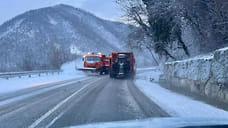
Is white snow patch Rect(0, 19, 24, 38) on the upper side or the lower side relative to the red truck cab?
upper

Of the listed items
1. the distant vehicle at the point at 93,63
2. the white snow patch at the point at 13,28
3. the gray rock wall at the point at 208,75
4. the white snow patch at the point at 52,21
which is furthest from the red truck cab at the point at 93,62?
the white snow patch at the point at 52,21

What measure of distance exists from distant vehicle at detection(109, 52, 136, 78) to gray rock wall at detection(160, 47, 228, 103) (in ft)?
47.3

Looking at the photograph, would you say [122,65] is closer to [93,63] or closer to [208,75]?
[93,63]

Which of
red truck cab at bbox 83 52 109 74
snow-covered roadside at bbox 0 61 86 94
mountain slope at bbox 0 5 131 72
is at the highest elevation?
mountain slope at bbox 0 5 131 72

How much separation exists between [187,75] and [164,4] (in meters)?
10.2

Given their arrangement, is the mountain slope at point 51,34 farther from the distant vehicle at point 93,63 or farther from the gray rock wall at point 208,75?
the gray rock wall at point 208,75

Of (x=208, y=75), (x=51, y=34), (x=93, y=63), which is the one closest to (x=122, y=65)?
(x=93, y=63)

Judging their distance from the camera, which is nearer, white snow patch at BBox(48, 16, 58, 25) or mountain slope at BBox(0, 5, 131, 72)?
mountain slope at BBox(0, 5, 131, 72)

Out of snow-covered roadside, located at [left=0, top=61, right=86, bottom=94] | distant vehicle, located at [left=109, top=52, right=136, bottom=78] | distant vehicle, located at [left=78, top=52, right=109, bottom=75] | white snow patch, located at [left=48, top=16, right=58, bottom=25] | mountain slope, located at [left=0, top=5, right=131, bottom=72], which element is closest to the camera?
snow-covered roadside, located at [left=0, top=61, right=86, bottom=94]

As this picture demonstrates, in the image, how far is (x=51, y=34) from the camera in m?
125

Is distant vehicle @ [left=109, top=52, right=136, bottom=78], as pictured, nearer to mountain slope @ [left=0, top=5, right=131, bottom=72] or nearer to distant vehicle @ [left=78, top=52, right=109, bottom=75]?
distant vehicle @ [left=78, top=52, right=109, bottom=75]

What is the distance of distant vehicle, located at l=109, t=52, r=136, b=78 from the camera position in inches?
1104

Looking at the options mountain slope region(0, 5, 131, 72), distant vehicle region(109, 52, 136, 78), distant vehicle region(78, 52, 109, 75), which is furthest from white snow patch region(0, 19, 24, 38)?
distant vehicle region(109, 52, 136, 78)

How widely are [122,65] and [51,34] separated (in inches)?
4123
